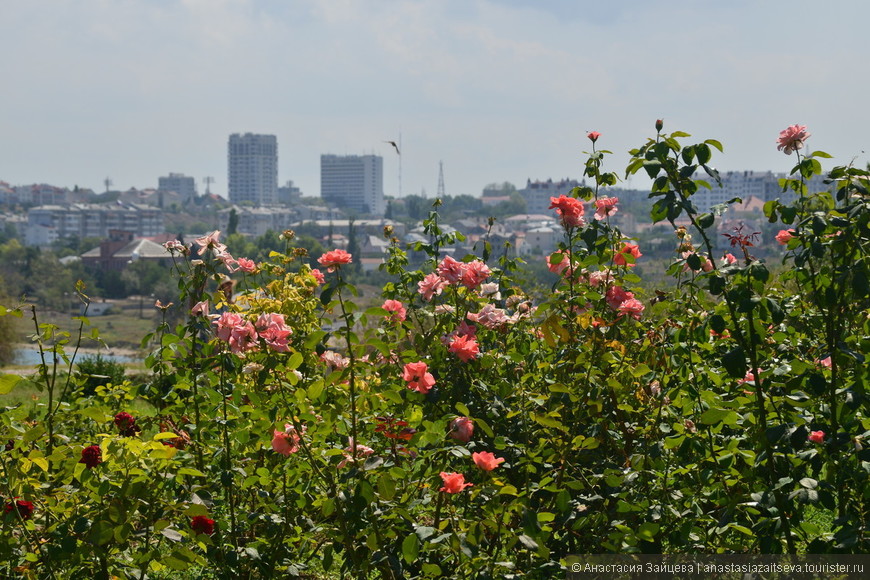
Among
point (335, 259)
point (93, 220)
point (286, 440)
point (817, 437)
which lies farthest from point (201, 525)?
point (93, 220)

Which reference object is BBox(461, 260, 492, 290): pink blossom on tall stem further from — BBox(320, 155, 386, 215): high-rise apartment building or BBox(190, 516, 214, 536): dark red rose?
BBox(320, 155, 386, 215): high-rise apartment building

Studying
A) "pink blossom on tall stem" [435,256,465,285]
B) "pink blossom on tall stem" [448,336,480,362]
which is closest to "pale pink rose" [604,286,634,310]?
"pink blossom on tall stem" [435,256,465,285]

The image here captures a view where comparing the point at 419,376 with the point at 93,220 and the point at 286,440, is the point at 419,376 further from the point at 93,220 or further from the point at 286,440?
the point at 93,220

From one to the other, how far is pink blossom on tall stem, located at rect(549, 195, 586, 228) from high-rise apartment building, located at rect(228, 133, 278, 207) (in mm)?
151986

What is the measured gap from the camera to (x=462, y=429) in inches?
68.0

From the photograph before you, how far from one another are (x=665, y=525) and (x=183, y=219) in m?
119

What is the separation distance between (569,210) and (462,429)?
2.47ft

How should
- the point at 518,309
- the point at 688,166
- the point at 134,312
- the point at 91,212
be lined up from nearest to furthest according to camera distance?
the point at 688,166 → the point at 518,309 → the point at 134,312 → the point at 91,212

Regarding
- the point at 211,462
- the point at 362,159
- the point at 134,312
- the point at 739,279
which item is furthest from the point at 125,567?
the point at 362,159

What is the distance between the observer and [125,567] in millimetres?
1838

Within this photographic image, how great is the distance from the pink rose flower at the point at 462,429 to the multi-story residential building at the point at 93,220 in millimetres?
109888

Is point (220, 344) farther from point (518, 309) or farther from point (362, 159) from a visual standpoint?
point (362, 159)

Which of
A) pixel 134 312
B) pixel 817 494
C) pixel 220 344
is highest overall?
pixel 220 344

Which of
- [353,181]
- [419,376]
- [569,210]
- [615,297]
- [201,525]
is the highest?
[353,181]
